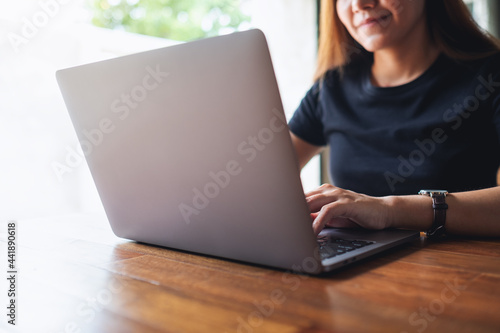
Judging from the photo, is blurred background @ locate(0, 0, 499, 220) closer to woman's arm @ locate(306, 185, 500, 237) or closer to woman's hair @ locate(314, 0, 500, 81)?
woman's hair @ locate(314, 0, 500, 81)

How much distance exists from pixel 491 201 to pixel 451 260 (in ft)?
0.93

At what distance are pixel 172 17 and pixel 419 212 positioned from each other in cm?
282

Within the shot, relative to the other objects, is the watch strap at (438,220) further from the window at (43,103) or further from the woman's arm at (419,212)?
the window at (43,103)

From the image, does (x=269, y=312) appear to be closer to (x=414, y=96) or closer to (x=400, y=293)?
(x=400, y=293)

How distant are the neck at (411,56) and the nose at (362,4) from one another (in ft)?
0.55

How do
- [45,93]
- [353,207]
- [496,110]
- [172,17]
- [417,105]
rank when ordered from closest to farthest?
[353,207], [496,110], [417,105], [45,93], [172,17]

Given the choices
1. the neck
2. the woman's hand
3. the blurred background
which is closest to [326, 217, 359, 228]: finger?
the woman's hand

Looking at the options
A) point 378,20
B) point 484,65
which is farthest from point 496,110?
point 378,20

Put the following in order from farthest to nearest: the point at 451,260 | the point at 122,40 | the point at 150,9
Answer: the point at 150,9 → the point at 122,40 → the point at 451,260

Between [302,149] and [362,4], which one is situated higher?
[362,4]

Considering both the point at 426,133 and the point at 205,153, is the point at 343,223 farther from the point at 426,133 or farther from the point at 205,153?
the point at 426,133

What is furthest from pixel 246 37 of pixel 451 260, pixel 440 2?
pixel 440 2

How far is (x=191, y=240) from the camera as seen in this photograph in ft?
2.32

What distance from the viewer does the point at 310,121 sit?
60.4 inches
